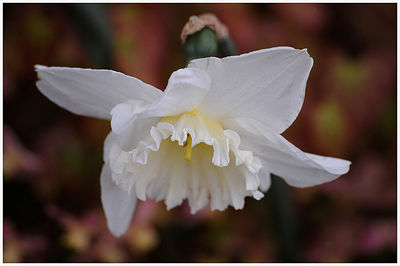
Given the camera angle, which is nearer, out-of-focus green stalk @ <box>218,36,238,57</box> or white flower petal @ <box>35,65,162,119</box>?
white flower petal @ <box>35,65,162,119</box>

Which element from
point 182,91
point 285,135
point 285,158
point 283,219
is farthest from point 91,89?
point 285,135

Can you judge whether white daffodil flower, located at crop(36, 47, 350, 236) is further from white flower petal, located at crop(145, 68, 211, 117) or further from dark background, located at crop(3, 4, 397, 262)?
dark background, located at crop(3, 4, 397, 262)

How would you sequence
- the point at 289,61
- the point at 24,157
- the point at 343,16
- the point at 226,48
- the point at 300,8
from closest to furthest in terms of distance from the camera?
the point at 289,61 < the point at 226,48 < the point at 24,157 < the point at 300,8 < the point at 343,16

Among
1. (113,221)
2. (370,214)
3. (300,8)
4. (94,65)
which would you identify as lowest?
(370,214)

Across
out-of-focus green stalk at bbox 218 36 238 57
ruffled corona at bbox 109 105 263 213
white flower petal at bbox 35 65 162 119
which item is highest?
out-of-focus green stalk at bbox 218 36 238 57

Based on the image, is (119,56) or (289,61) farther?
(119,56)

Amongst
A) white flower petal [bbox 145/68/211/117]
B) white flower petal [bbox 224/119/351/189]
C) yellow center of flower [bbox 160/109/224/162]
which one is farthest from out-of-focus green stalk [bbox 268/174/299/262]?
white flower petal [bbox 145/68/211/117]

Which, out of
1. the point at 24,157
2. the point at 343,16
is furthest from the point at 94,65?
the point at 343,16

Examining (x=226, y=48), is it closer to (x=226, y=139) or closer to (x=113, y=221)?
(x=226, y=139)
